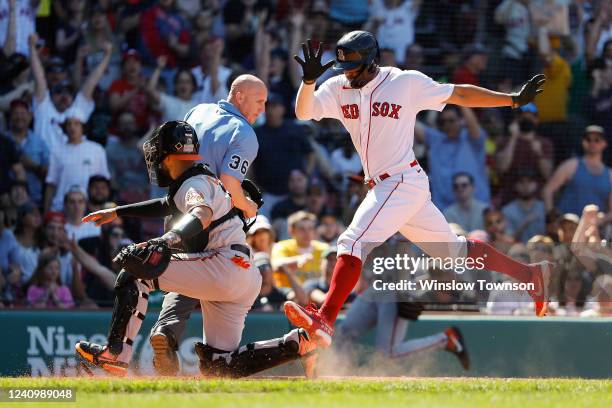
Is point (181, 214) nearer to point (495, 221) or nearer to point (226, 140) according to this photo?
point (226, 140)

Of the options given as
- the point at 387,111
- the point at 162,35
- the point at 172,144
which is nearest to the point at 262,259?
the point at 387,111

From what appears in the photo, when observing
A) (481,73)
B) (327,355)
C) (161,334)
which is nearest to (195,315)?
(327,355)

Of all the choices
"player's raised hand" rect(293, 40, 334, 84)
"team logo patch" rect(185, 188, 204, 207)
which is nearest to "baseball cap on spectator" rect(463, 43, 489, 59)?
"player's raised hand" rect(293, 40, 334, 84)

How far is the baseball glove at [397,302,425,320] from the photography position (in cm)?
976

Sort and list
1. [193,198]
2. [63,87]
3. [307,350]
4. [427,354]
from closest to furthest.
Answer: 1. [193,198]
2. [307,350]
3. [427,354]
4. [63,87]

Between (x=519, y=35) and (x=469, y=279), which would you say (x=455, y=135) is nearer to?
(x=519, y=35)

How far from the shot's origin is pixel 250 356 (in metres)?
6.93

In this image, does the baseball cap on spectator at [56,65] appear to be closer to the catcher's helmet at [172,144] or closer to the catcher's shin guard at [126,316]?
the catcher's helmet at [172,144]

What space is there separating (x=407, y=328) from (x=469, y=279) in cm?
68

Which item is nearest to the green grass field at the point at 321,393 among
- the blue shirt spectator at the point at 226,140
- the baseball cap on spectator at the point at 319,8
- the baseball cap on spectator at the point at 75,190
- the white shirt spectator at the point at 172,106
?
the blue shirt spectator at the point at 226,140

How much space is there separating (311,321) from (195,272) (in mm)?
708

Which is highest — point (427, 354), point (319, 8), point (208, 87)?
point (319, 8)

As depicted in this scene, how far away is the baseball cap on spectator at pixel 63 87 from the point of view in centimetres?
1222

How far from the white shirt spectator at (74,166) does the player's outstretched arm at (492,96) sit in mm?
5480
